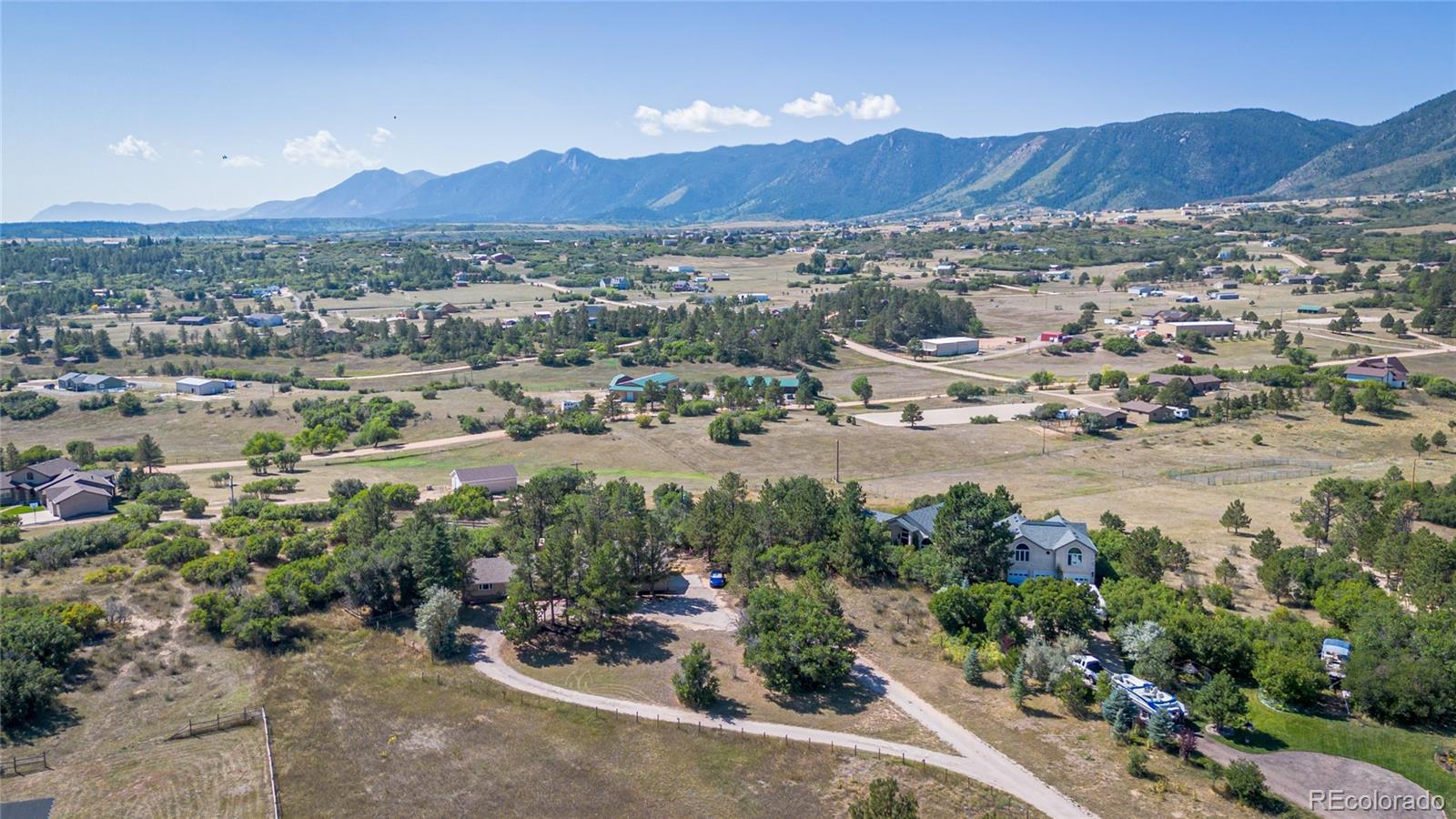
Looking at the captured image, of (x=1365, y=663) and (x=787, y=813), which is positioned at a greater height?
(x=1365, y=663)

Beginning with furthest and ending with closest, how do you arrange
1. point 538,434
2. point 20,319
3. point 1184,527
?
point 20,319 → point 538,434 → point 1184,527

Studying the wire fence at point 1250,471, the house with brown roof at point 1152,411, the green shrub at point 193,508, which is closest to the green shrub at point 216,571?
the green shrub at point 193,508

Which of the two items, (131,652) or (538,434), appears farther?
(538,434)

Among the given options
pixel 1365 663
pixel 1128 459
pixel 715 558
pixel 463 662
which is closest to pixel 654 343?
pixel 1128 459

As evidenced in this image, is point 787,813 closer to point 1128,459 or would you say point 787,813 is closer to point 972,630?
point 972,630

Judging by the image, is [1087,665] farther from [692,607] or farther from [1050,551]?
[692,607]

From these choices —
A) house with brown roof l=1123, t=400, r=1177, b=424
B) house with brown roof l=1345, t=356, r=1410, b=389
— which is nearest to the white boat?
house with brown roof l=1123, t=400, r=1177, b=424

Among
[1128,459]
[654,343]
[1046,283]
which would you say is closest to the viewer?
[1128,459]
